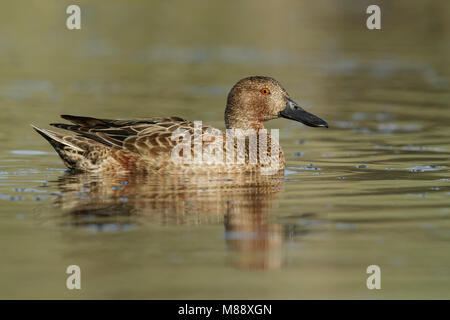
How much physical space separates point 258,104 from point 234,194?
2.19m

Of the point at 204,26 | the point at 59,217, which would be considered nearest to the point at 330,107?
the point at 59,217

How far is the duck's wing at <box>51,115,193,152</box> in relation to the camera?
10531 mm

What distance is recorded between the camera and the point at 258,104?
11.5 metres

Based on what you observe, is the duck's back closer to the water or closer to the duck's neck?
the water

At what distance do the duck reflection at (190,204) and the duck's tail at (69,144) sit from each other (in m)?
0.28

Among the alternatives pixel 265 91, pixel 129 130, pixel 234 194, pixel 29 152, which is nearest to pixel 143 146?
pixel 129 130

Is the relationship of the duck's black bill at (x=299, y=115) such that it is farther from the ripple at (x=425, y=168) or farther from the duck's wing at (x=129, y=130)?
the duck's wing at (x=129, y=130)

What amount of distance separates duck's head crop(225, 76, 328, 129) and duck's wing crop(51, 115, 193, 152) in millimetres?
912

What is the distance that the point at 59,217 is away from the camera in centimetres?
836

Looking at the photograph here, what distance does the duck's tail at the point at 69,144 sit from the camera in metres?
10.7

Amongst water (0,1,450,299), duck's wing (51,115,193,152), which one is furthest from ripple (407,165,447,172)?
duck's wing (51,115,193,152)

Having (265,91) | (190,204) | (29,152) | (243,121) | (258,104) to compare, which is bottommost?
(190,204)

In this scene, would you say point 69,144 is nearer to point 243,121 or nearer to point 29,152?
point 29,152
